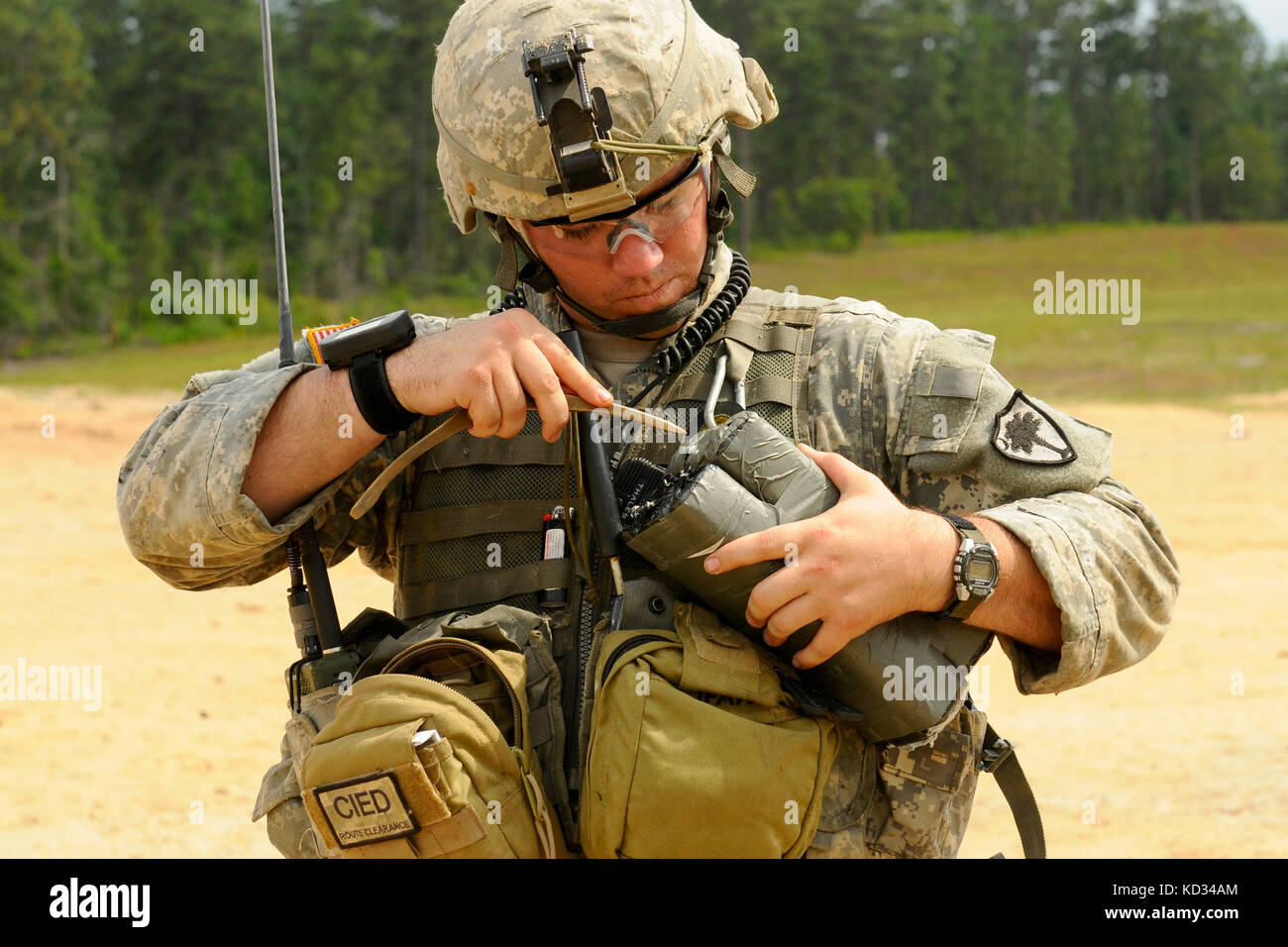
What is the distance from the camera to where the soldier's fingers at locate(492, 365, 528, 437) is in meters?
2.36

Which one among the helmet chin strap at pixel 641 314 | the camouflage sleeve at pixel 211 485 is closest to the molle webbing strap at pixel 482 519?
the camouflage sleeve at pixel 211 485

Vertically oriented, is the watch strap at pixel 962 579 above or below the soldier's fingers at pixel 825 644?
above

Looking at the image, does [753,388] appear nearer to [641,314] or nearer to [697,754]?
[641,314]

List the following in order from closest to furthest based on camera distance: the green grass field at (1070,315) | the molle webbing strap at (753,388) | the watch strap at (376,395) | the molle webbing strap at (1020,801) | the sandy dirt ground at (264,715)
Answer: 1. the watch strap at (376,395)
2. the molle webbing strap at (753,388)
3. the molle webbing strap at (1020,801)
4. the sandy dirt ground at (264,715)
5. the green grass field at (1070,315)

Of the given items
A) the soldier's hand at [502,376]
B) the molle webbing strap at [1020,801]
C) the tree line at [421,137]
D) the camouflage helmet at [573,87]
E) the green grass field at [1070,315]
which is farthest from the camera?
the tree line at [421,137]

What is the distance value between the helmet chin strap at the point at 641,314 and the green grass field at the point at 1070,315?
9.03 metres

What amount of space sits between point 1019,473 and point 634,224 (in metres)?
0.84

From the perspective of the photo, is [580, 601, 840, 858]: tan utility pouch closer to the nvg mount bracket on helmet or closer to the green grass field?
the nvg mount bracket on helmet

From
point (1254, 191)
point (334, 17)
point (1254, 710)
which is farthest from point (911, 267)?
point (1254, 710)

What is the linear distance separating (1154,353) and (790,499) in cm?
2396

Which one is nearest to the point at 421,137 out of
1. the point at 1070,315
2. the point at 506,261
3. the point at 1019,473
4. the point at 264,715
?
the point at 1070,315

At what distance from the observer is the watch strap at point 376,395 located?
2.48 meters

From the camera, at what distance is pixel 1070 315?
100.0 ft

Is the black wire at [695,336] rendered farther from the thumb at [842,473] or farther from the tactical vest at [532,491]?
the thumb at [842,473]
